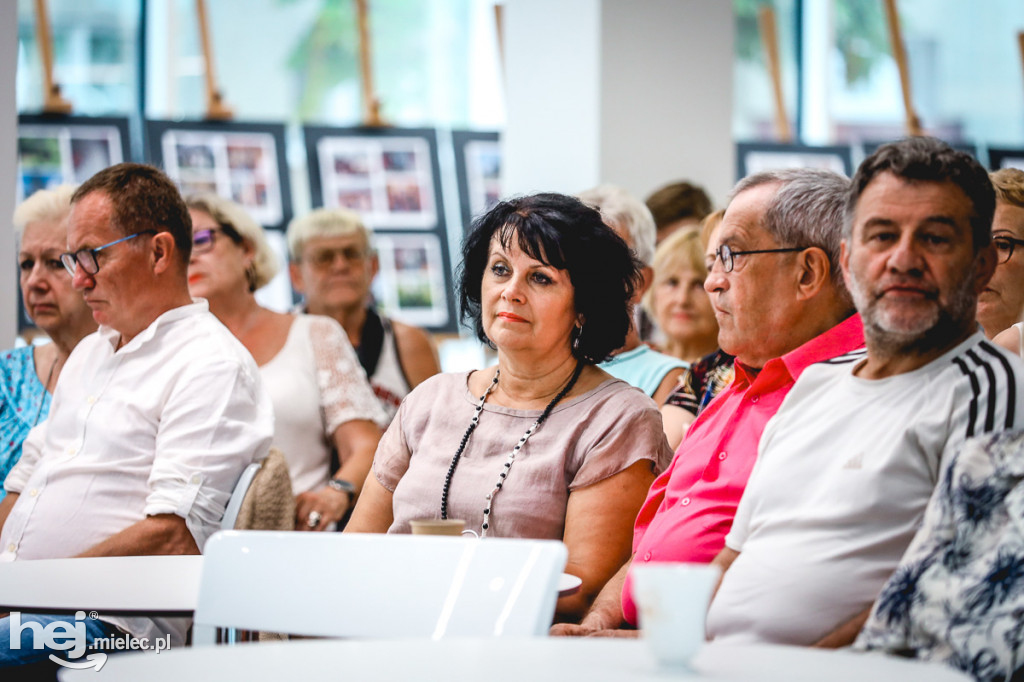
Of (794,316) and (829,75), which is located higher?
(829,75)

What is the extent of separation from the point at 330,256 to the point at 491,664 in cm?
368

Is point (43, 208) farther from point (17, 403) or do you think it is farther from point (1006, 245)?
point (1006, 245)

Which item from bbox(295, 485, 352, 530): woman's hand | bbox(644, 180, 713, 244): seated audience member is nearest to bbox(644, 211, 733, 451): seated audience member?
bbox(644, 180, 713, 244): seated audience member

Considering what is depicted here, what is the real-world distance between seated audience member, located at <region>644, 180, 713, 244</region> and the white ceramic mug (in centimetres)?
342

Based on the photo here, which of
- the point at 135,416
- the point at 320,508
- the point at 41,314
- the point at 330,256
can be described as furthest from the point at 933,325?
the point at 330,256

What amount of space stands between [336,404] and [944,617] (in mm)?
2467

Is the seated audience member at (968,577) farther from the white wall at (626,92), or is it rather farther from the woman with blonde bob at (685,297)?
the white wall at (626,92)

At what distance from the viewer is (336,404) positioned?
3.72 meters

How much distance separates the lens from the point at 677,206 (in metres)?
4.64

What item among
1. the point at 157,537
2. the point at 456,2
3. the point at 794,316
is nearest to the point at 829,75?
the point at 456,2

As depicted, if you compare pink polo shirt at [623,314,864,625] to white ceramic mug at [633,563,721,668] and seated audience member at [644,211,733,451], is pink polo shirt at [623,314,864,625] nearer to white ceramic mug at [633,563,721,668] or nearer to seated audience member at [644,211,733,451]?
white ceramic mug at [633,563,721,668]

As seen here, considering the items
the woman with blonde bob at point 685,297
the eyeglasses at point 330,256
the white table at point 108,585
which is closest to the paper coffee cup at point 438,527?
the white table at point 108,585

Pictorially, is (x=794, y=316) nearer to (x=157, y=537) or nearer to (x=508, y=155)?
(x=157, y=537)

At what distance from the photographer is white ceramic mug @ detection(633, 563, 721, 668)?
1.26 meters
